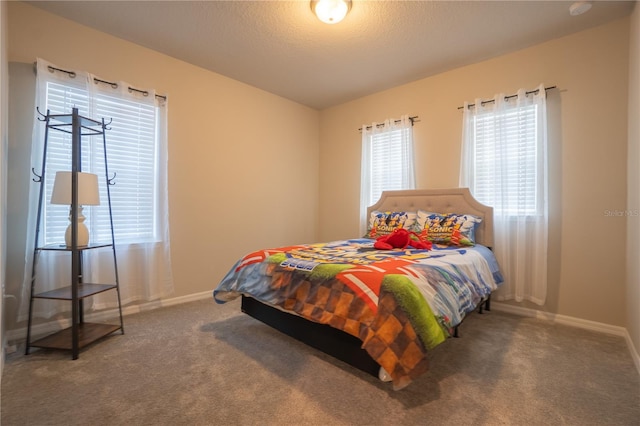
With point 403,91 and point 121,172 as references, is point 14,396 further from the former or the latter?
point 403,91

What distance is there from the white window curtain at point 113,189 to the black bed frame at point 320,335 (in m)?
1.22

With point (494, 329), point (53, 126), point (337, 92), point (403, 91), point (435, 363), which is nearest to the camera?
point (435, 363)

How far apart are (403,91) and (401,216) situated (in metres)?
1.66

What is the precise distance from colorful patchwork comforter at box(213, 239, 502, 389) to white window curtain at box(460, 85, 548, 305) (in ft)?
1.90

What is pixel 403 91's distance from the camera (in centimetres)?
373

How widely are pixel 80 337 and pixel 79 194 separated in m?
1.04

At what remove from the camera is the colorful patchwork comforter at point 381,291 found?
56.1 inches

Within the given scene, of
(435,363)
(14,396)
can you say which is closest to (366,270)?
(435,363)

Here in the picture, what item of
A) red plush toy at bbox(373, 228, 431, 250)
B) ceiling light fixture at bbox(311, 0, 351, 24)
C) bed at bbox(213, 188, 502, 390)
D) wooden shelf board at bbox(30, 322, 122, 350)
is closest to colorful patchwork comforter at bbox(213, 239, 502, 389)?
bed at bbox(213, 188, 502, 390)

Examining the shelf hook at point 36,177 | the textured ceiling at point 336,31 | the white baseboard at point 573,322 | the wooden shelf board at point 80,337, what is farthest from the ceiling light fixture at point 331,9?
the white baseboard at point 573,322

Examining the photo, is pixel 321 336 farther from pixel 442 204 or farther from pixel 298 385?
pixel 442 204

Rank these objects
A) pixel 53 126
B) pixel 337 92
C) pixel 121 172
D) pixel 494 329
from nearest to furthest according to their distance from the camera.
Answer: pixel 53 126
pixel 494 329
pixel 121 172
pixel 337 92

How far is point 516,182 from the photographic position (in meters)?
2.86

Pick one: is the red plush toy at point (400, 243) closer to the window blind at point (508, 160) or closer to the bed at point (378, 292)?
the bed at point (378, 292)
